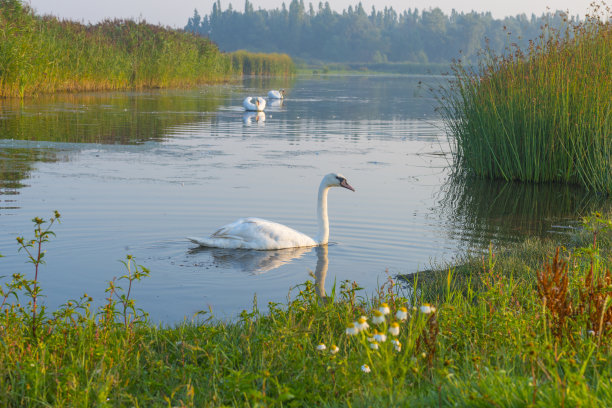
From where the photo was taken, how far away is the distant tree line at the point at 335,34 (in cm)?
15012

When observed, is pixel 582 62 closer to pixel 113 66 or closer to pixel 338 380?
pixel 338 380

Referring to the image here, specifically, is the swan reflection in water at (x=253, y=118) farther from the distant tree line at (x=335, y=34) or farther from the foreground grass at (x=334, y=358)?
the distant tree line at (x=335, y=34)

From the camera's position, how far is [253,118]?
1035 inches

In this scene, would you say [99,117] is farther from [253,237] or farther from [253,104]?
[253,237]

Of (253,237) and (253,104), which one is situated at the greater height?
(253,104)

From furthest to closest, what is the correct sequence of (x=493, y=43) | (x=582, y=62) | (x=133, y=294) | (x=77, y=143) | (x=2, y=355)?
(x=493, y=43) < (x=77, y=143) < (x=582, y=62) < (x=133, y=294) < (x=2, y=355)

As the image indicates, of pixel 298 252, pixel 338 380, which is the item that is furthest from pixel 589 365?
pixel 298 252

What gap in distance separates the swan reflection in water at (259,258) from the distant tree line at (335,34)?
130m

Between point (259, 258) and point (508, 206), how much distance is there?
17.0ft

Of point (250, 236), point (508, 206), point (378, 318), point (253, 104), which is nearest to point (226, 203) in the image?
point (250, 236)

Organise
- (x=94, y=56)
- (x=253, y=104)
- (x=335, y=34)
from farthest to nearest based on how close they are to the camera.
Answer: (x=335, y=34), (x=94, y=56), (x=253, y=104)

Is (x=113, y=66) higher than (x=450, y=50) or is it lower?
lower

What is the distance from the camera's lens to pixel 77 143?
1702cm

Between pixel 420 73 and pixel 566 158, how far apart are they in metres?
92.0
